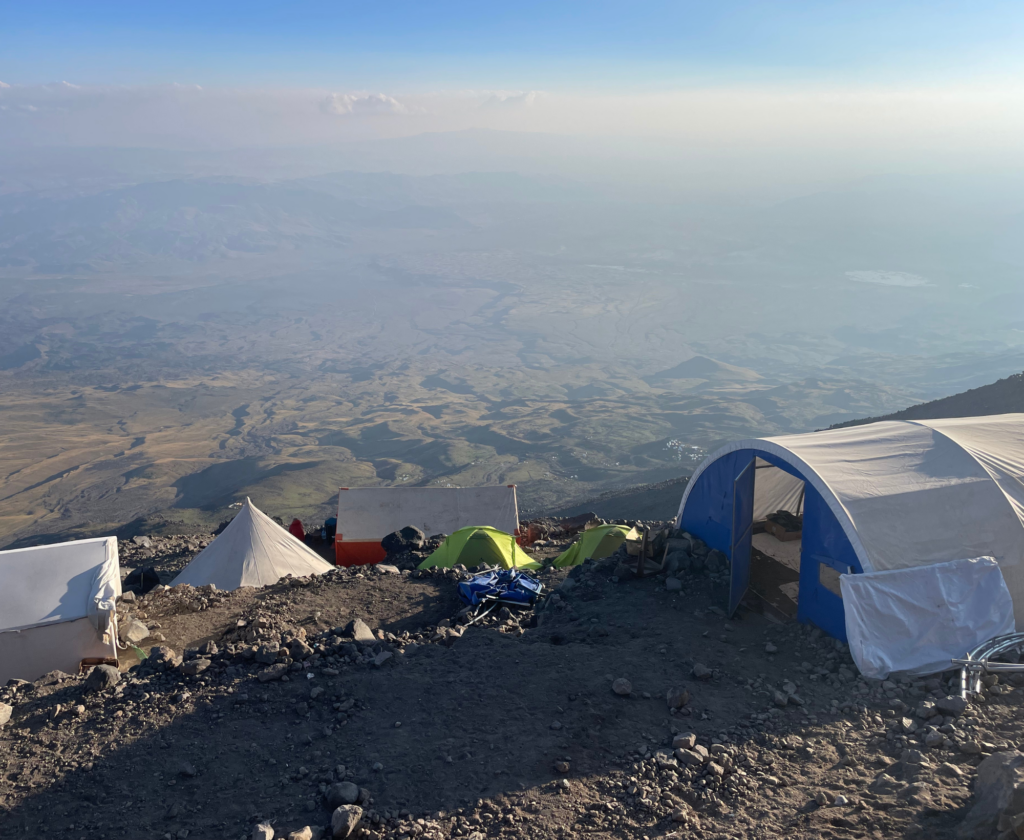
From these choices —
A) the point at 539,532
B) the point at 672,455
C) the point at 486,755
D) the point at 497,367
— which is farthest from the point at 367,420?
the point at 486,755

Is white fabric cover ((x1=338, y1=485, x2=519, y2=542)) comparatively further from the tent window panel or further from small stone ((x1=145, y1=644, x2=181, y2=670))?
the tent window panel

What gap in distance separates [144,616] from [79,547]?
6.01 ft

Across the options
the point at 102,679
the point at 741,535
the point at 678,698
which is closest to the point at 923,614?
the point at 741,535

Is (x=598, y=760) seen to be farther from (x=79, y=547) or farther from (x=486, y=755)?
(x=79, y=547)

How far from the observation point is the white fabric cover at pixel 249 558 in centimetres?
1745

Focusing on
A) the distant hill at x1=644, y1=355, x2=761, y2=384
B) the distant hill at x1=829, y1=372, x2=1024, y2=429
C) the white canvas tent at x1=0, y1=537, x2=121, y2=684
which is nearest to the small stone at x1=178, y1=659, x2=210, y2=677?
the white canvas tent at x1=0, y1=537, x2=121, y2=684

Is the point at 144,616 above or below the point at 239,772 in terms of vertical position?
below

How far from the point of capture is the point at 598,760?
7.45 meters

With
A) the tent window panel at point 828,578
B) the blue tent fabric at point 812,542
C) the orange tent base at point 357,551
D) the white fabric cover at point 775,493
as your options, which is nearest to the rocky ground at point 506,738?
the blue tent fabric at point 812,542

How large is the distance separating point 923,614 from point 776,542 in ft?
13.3

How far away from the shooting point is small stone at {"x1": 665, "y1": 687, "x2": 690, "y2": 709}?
838 centimetres

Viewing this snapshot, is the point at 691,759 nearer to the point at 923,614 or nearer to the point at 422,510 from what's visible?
the point at 923,614

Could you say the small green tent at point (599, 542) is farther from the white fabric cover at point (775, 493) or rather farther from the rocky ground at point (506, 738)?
the rocky ground at point (506, 738)

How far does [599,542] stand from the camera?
54.1 feet
